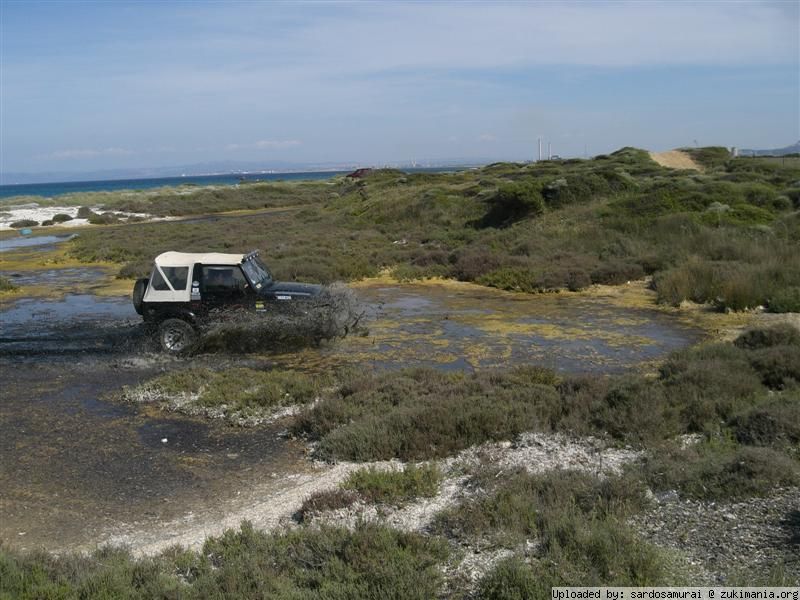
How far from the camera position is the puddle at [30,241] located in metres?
42.1

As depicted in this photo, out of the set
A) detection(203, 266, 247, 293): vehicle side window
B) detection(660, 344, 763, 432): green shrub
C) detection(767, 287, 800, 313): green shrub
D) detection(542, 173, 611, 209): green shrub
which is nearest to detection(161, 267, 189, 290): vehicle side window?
detection(203, 266, 247, 293): vehicle side window

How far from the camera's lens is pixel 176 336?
48.0ft

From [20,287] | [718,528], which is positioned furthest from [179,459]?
[20,287]

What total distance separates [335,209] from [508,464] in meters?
45.1

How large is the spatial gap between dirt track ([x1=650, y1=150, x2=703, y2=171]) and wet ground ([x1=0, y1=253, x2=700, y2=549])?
128 ft

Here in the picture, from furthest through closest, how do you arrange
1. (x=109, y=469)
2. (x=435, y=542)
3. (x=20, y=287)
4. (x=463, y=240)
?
(x=463, y=240) < (x=20, y=287) < (x=109, y=469) < (x=435, y=542)

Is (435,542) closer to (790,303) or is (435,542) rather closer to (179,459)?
(179,459)

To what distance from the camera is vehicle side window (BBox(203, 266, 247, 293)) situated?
14.5 m

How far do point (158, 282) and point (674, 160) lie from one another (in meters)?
51.7

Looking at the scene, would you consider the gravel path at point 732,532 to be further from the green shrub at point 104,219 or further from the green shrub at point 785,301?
the green shrub at point 104,219

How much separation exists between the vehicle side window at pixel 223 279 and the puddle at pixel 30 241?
101 feet

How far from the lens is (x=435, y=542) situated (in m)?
6.17

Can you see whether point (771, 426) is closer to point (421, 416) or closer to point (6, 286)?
point (421, 416)

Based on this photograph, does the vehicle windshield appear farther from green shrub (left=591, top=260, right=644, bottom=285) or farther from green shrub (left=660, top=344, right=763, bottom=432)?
green shrub (left=591, top=260, right=644, bottom=285)
